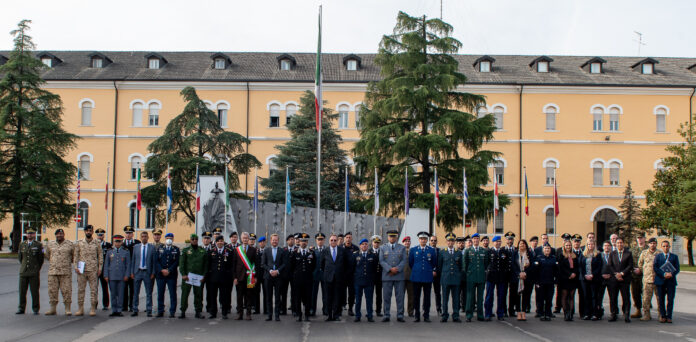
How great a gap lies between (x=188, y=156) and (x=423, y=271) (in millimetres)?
22053

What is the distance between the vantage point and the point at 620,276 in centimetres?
1291

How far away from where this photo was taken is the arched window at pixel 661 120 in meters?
45.7

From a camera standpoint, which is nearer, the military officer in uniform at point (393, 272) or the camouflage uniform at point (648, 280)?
the military officer in uniform at point (393, 272)

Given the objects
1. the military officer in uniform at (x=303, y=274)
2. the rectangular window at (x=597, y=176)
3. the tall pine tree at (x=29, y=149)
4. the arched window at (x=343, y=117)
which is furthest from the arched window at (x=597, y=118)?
the military officer in uniform at (x=303, y=274)

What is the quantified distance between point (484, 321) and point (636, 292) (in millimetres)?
3611

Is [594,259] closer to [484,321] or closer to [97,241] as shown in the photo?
[484,321]

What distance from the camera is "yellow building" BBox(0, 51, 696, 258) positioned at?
45.2 meters

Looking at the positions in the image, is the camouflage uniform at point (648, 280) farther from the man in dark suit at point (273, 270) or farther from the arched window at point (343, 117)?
the arched window at point (343, 117)

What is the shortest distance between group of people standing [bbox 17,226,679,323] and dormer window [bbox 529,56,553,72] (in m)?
36.3

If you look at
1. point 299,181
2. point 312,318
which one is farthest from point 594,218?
point 312,318

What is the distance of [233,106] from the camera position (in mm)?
45688

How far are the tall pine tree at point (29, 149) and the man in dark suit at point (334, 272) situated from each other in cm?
2495

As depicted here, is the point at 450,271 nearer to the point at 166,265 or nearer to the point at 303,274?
the point at 303,274

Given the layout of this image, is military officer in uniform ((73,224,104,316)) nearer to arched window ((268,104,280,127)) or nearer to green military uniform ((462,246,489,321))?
green military uniform ((462,246,489,321))
